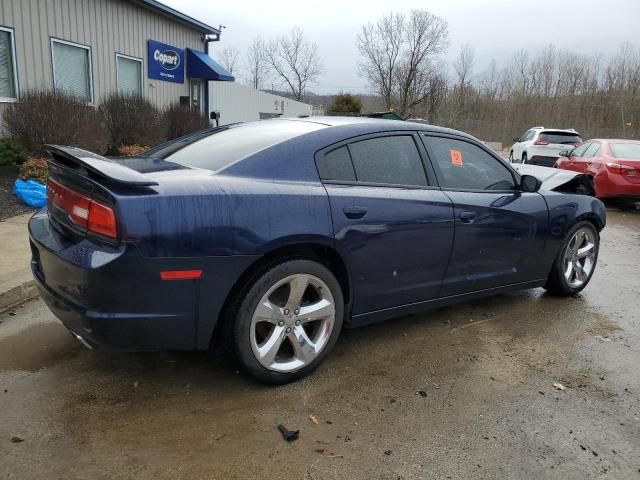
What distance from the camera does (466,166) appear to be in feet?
13.2

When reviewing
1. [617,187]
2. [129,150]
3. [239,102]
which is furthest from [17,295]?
[239,102]

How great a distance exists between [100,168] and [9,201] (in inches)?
Answer: 221

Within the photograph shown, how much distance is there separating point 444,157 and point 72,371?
2.87m

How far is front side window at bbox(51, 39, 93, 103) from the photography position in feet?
35.5

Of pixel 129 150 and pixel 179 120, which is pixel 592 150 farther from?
pixel 129 150

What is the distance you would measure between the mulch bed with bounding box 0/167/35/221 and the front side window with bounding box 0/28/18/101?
224 cm

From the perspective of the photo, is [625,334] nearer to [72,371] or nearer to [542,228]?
[542,228]

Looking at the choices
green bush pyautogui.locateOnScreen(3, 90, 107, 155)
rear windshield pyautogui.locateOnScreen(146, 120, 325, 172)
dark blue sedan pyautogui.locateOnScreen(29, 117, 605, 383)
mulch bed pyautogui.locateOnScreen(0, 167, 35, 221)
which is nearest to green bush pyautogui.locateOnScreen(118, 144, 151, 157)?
green bush pyautogui.locateOnScreen(3, 90, 107, 155)

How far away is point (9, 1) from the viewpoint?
365 inches

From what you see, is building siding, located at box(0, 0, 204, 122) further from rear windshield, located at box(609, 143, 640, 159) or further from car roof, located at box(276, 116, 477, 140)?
rear windshield, located at box(609, 143, 640, 159)

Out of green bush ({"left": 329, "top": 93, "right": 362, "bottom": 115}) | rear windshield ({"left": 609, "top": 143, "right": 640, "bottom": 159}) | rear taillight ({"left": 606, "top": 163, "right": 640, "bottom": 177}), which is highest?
green bush ({"left": 329, "top": 93, "right": 362, "bottom": 115})

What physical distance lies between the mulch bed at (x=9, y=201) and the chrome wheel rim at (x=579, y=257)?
21.4 feet

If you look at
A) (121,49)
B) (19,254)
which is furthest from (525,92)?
(19,254)

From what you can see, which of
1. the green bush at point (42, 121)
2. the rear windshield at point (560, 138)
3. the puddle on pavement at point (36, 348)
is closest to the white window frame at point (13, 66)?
the green bush at point (42, 121)
